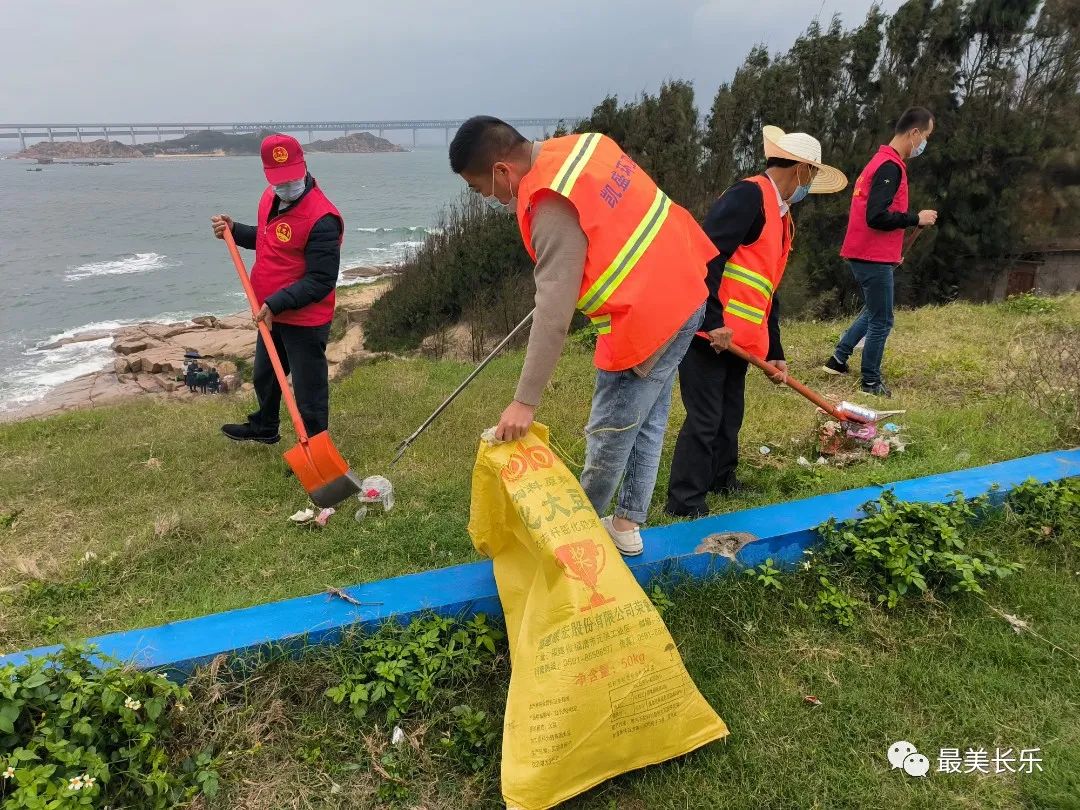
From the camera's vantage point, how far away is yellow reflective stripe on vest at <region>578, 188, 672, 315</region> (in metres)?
2.18

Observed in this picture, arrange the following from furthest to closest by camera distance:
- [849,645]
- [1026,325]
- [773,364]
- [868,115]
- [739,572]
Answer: [868,115], [1026,325], [773,364], [739,572], [849,645]

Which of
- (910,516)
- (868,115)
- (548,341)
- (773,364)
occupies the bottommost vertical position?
(910,516)

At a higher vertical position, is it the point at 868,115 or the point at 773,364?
Answer: the point at 868,115

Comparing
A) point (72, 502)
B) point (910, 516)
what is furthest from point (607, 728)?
point (72, 502)

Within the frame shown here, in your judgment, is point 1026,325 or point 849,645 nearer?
point 849,645

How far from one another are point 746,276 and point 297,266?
266 cm

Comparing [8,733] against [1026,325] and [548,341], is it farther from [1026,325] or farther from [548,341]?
[1026,325]

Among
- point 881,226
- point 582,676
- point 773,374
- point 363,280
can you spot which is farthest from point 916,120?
point 363,280

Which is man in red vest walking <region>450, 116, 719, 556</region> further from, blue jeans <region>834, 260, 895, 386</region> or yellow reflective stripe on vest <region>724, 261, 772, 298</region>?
blue jeans <region>834, 260, 895, 386</region>

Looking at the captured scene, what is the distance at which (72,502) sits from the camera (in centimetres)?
406

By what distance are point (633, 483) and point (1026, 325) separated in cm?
671

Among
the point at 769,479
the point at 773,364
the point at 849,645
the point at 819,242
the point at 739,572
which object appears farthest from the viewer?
the point at 819,242

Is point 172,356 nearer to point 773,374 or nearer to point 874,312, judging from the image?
point 874,312
